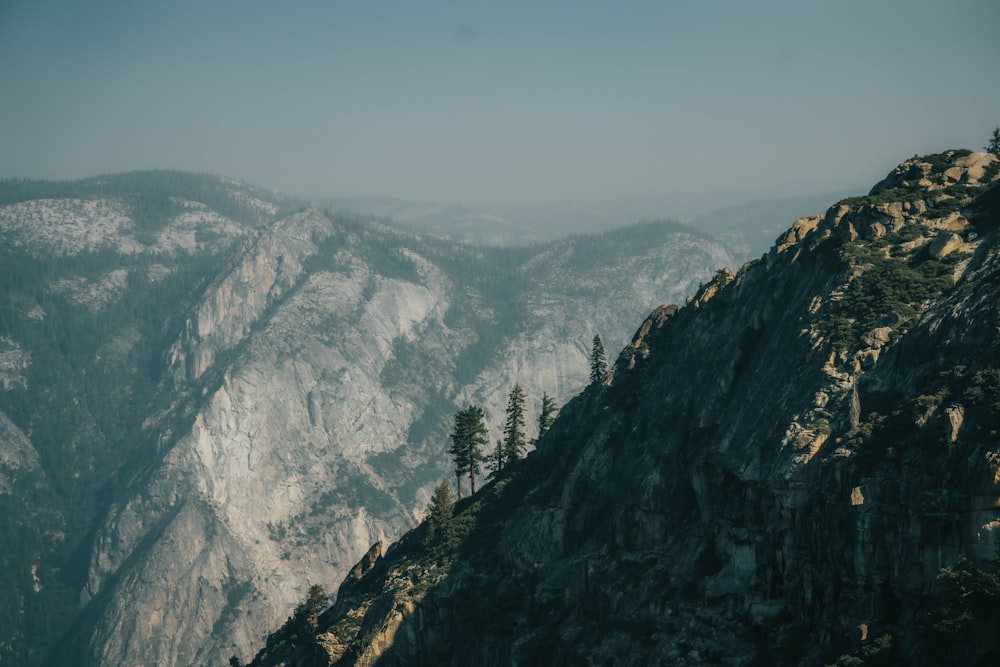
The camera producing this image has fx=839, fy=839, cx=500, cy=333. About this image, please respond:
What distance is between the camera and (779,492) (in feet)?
186

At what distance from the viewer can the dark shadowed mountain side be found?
1848 inches

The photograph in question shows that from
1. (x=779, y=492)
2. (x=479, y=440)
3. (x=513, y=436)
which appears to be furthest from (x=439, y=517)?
(x=779, y=492)

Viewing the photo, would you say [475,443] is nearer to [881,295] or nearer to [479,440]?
[479,440]

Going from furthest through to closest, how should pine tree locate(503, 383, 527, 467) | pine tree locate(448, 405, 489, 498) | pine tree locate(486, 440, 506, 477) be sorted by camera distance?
pine tree locate(486, 440, 506, 477) < pine tree locate(503, 383, 527, 467) < pine tree locate(448, 405, 489, 498)

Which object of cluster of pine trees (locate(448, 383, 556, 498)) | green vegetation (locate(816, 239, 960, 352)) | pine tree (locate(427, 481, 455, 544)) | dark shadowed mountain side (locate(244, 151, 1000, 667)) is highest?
green vegetation (locate(816, 239, 960, 352))

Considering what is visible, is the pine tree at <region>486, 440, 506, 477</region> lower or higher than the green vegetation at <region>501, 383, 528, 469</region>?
lower

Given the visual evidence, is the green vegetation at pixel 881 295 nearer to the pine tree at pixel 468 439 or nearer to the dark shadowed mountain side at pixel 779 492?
the dark shadowed mountain side at pixel 779 492

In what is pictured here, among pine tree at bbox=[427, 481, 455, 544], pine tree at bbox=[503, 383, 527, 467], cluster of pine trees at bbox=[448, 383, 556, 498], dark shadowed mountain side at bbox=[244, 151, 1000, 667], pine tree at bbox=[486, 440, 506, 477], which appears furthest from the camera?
pine tree at bbox=[486, 440, 506, 477]

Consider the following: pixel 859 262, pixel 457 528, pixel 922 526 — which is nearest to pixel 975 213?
pixel 859 262

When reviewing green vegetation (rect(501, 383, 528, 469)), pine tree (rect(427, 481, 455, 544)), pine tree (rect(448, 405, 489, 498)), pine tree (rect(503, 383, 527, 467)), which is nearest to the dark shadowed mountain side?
pine tree (rect(427, 481, 455, 544))

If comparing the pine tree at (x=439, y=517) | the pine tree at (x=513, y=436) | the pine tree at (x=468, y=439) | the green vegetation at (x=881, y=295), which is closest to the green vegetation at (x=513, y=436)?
the pine tree at (x=513, y=436)

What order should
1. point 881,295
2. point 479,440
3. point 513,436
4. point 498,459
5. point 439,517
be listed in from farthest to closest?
1. point 498,459
2. point 513,436
3. point 479,440
4. point 439,517
5. point 881,295

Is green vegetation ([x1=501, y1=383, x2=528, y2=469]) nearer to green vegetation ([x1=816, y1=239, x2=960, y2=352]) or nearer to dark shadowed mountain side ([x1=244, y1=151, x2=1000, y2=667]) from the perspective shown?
dark shadowed mountain side ([x1=244, y1=151, x2=1000, y2=667])

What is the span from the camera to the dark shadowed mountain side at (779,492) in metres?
46.9
